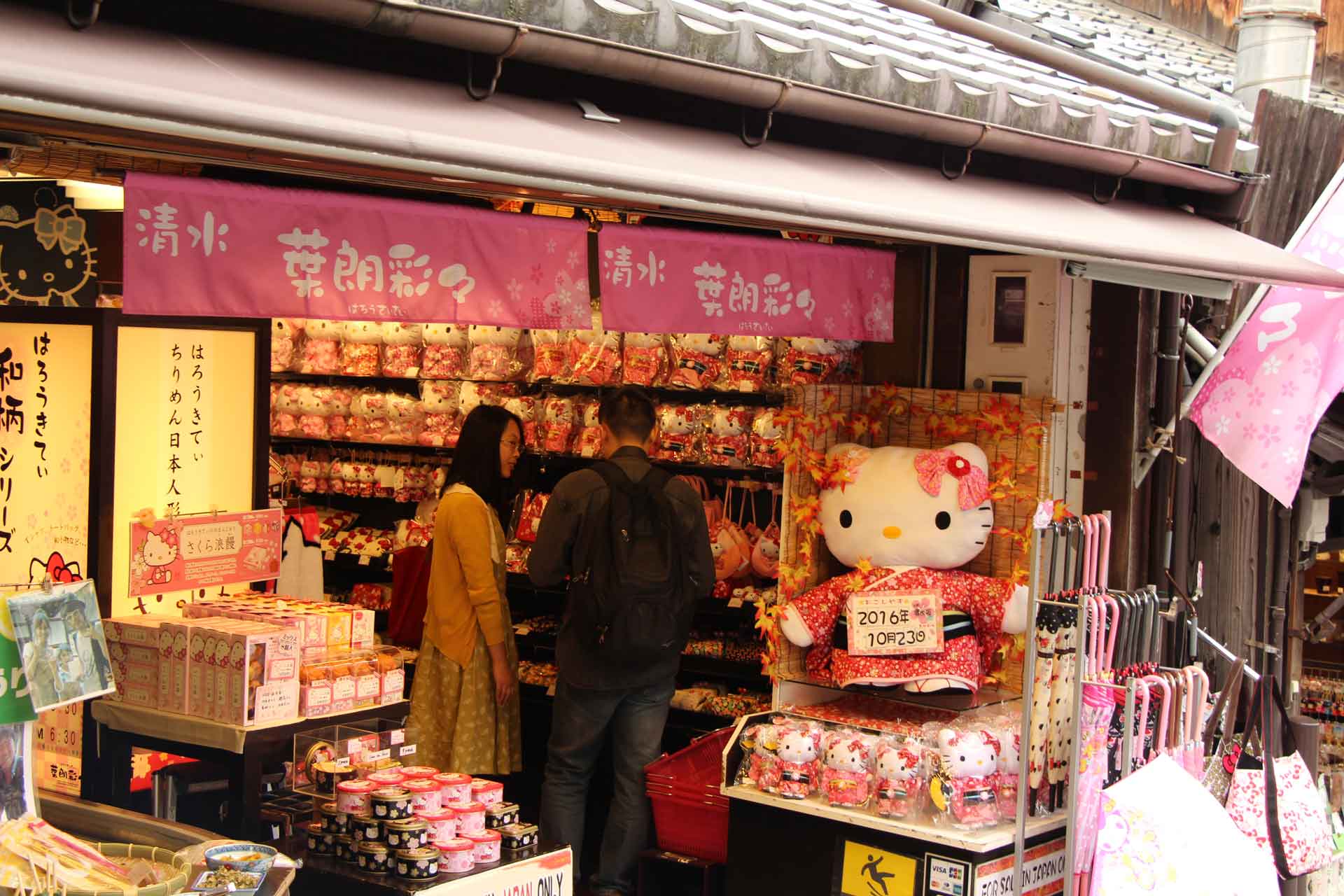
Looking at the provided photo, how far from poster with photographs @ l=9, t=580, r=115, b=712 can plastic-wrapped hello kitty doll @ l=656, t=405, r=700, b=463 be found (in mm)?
4212

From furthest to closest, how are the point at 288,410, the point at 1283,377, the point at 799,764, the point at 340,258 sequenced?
the point at 288,410 < the point at 1283,377 < the point at 799,764 < the point at 340,258

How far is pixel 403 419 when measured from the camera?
8852 millimetres

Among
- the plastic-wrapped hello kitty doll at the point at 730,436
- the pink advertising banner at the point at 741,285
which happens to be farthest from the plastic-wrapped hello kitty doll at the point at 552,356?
the pink advertising banner at the point at 741,285

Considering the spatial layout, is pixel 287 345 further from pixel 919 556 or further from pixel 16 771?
pixel 16 771

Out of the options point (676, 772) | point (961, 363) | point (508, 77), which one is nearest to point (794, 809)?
point (676, 772)

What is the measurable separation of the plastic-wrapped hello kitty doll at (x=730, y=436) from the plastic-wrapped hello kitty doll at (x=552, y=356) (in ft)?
2.96

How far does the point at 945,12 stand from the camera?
238 inches

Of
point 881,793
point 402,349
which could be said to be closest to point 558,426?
point 402,349

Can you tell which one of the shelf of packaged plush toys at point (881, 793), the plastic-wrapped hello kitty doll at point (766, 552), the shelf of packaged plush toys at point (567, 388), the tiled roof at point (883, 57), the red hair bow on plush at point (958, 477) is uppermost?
the tiled roof at point (883, 57)

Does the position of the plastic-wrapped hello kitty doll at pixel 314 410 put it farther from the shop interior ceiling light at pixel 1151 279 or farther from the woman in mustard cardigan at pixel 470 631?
the shop interior ceiling light at pixel 1151 279

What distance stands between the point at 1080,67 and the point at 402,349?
4308mm

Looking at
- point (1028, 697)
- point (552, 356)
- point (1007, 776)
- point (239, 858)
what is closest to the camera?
point (239, 858)

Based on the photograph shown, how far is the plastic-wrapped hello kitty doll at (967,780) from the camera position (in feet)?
16.1

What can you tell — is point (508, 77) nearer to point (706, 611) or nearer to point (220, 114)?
point (220, 114)
